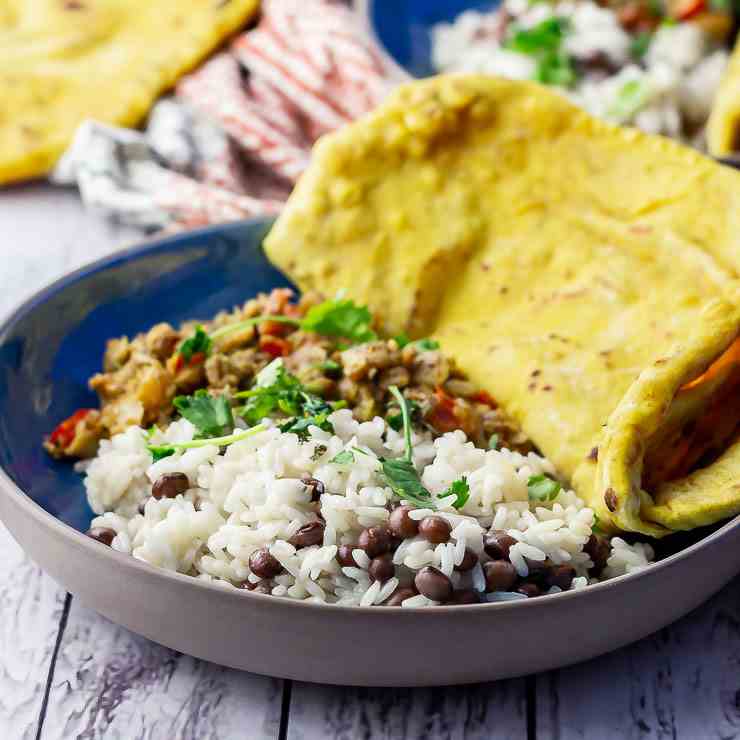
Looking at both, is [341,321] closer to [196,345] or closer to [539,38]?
[196,345]

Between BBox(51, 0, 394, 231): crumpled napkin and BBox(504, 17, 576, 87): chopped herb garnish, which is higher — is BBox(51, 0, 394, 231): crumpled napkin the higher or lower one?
the lower one

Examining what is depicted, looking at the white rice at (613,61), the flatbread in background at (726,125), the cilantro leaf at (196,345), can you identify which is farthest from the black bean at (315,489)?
the white rice at (613,61)

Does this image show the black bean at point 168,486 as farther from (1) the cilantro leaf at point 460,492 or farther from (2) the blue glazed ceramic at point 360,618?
(1) the cilantro leaf at point 460,492

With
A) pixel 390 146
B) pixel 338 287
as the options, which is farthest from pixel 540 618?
pixel 390 146

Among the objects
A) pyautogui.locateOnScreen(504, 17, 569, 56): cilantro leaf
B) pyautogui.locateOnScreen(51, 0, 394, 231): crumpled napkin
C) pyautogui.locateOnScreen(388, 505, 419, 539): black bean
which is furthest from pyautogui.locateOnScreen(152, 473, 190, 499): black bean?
pyautogui.locateOnScreen(504, 17, 569, 56): cilantro leaf

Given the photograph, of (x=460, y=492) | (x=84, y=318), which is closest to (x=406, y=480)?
(x=460, y=492)

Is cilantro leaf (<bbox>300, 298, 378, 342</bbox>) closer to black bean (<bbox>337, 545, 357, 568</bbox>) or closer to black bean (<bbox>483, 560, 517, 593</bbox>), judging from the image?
black bean (<bbox>337, 545, 357, 568</bbox>)
